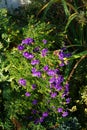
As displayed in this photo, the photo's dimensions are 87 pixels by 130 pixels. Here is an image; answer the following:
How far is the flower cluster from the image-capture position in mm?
3996

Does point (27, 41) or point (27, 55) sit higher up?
point (27, 41)

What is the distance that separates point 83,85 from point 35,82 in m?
0.80

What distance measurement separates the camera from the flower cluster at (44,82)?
13.1 feet

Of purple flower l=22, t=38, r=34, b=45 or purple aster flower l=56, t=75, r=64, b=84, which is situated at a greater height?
purple flower l=22, t=38, r=34, b=45

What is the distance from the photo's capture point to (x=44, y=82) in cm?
405

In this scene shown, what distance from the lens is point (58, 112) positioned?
4.21 m

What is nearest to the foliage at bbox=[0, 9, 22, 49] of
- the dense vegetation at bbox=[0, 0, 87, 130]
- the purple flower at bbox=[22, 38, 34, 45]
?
the dense vegetation at bbox=[0, 0, 87, 130]

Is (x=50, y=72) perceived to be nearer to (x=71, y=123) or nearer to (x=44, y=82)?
(x=44, y=82)

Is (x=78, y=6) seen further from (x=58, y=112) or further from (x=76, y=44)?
(x=58, y=112)

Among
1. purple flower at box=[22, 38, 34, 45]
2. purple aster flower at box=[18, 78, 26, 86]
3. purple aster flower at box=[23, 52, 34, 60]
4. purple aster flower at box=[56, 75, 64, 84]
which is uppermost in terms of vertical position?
purple flower at box=[22, 38, 34, 45]

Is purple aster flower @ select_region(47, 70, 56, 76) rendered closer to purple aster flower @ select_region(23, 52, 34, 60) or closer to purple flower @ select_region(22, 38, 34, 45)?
purple aster flower @ select_region(23, 52, 34, 60)

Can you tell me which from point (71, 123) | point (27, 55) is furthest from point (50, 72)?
point (71, 123)

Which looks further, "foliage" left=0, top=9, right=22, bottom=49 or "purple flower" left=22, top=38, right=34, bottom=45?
"foliage" left=0, top=9, right=22, bottom=49

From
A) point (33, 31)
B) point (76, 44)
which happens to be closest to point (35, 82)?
point (33, 31)
